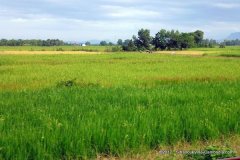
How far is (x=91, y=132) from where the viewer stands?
5609mm

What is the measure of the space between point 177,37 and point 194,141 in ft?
281

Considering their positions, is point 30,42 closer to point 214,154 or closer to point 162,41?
point 162,41

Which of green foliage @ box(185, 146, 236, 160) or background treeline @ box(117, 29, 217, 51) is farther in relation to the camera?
background treeline @ box(117, 29, 217, 51)

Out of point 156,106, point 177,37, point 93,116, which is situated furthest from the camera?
point 177,37

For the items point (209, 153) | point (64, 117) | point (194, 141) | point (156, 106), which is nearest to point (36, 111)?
point (64, 117)

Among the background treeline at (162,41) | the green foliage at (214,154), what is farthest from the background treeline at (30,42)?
the green foliage at (214,154)

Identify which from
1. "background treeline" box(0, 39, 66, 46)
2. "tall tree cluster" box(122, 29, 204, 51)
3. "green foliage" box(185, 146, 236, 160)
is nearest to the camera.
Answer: "green foliage" box(185, 146, 236, 160)

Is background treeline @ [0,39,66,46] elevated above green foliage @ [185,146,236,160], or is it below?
below

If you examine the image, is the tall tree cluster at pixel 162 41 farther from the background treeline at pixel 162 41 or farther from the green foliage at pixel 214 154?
the green foliage at pixel 214 154

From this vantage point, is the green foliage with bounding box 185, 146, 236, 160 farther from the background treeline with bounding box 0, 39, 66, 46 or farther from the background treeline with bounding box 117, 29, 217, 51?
the background treeline with bounding box 0, 39, 66, 46

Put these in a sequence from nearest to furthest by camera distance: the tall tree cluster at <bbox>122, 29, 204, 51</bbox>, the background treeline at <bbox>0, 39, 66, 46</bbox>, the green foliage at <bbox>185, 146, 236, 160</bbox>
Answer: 1. the green foliage at <bbox>185, 146, 236, 160</bbox>
2. the tall tree cluster at <bbox>122, 29, 204, 51</bbox>
3. the background treeline at <bbox>0, 39, 66, 46</bbox>

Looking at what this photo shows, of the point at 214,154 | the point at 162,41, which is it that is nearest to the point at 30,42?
the point at 162,41

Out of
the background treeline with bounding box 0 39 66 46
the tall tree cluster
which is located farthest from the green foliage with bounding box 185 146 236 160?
the background treeline with bounding box 0 39 66 46

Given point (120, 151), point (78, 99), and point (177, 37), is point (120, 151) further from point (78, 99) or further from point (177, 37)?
point (177, 37)
